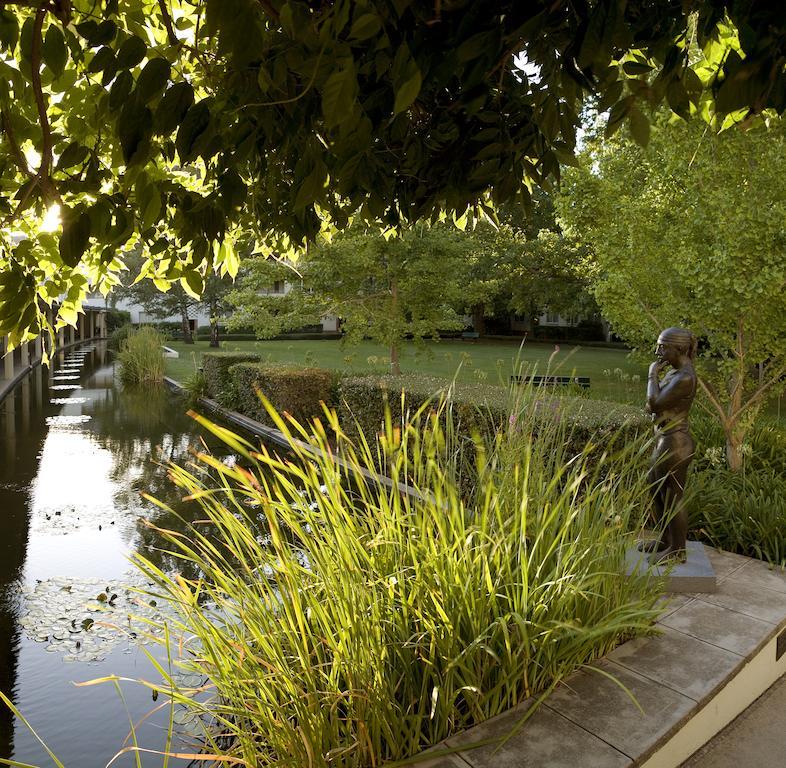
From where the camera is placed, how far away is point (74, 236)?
1775 millimetres

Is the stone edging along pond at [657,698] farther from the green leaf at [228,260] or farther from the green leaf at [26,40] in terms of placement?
the green leaf at [26,40]

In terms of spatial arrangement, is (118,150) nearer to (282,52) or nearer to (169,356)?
(282,52)

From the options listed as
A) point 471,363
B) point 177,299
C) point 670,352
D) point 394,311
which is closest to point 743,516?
point 670,352

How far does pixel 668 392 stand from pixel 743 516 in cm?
197

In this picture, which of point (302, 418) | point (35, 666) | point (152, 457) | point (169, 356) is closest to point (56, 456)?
point (152, 457)

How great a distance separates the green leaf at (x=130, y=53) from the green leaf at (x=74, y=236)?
1.43 ft

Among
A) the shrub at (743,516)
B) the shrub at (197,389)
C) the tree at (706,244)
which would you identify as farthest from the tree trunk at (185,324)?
the shrub at (743,516)

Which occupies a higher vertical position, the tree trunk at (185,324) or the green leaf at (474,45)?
the green leaf at (474,45)

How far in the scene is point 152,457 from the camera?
10711mm

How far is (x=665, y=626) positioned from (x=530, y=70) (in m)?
3.07

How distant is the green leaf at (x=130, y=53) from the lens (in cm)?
153

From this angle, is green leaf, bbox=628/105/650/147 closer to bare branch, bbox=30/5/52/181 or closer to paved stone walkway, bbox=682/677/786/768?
bare branch, bbox=30/5/52/181

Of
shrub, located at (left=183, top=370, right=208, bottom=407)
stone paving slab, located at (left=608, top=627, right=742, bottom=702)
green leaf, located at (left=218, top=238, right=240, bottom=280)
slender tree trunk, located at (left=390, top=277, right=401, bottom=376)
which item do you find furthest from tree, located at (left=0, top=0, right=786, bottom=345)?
shrub, located at (left=183, top=370, right=208, bottom=407)

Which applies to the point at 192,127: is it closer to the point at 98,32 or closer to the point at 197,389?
the point at 98,32
